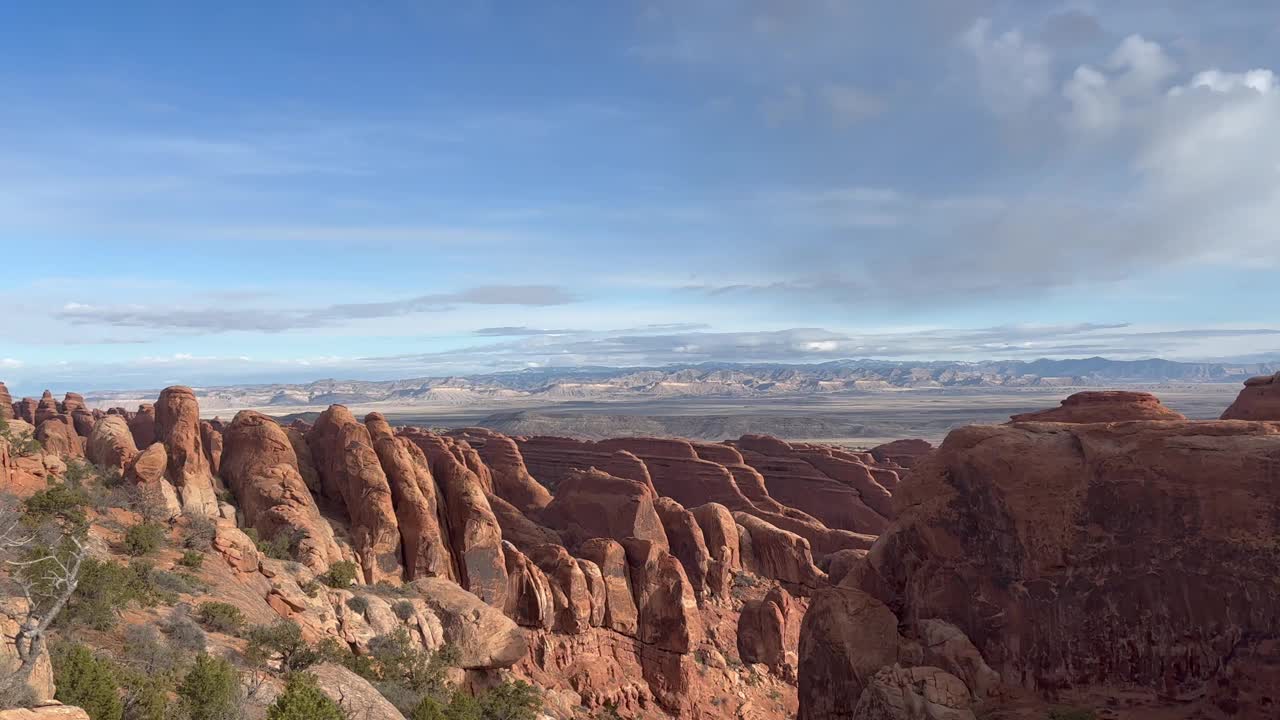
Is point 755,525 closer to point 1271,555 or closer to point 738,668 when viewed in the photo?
point 738,668

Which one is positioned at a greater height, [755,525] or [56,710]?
[56,710]

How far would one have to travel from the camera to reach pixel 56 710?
37.8 ft

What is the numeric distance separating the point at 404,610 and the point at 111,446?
71.2 feet

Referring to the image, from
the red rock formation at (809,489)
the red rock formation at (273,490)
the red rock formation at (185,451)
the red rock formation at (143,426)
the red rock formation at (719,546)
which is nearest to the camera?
the red rock formation at (273,490)

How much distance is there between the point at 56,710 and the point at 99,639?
7.93 m

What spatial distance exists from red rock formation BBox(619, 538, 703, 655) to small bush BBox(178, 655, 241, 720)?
27179mm

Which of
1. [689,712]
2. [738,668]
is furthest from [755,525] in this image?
[689,712]

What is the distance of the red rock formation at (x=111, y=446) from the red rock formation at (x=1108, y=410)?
39.8 meters

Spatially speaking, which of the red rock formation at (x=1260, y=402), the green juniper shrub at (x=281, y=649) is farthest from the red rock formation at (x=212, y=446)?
the red rock formation at (x=1260, y=402)

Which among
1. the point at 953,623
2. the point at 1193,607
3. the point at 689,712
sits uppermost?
the point at 1193,607

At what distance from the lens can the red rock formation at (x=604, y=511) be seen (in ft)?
165

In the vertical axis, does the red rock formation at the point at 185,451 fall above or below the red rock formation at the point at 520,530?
above

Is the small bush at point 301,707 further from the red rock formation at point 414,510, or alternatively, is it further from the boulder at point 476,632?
the red rock formation at point 414,510

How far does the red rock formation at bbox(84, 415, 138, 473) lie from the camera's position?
129 feet
